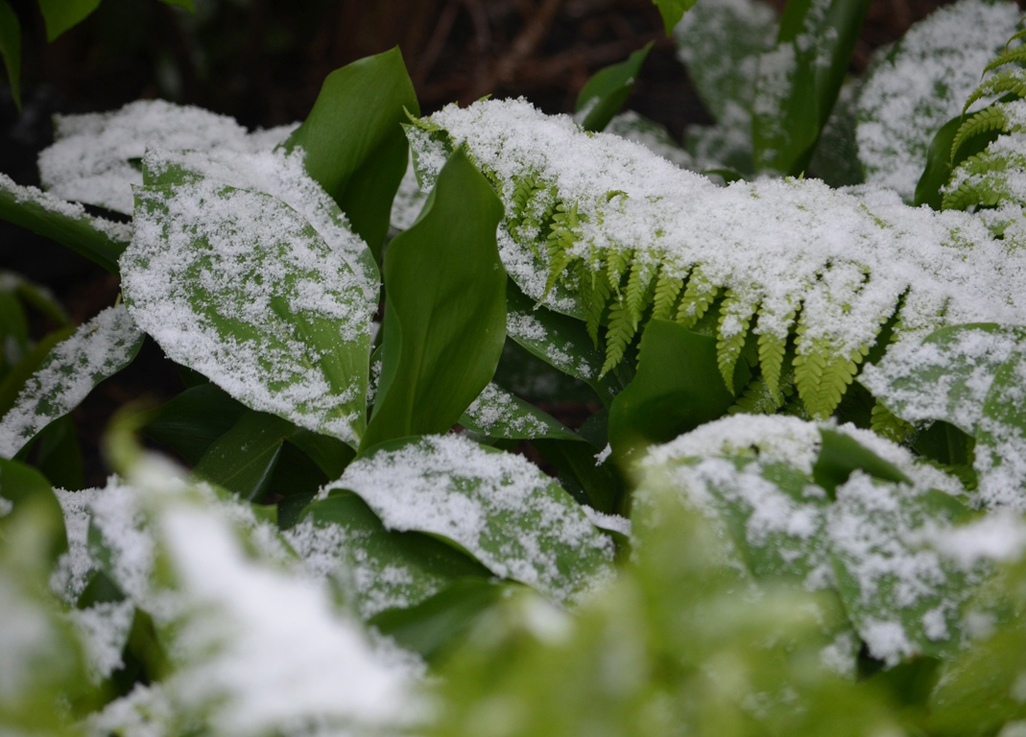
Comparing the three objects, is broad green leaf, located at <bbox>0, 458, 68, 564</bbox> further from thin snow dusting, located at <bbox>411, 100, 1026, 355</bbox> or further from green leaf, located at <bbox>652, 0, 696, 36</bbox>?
green leaf, located at <bbox>652, 0, 696, 36</bbox>

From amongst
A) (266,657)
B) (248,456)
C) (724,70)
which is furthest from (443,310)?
(724,70)

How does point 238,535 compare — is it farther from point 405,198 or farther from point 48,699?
point 405,198

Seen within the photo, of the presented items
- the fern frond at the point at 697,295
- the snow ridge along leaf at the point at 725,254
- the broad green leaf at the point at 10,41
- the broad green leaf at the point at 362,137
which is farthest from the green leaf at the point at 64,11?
the fern frond at the point at 697,295

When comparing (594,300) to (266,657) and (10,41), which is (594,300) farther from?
(10,41)

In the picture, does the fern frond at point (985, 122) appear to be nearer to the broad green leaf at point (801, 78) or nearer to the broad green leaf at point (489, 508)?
the broad green leaf at point (801, 78)

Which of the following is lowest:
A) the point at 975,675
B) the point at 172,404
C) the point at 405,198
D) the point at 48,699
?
the point at 48,699

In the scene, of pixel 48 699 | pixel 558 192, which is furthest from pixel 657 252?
pixel 48 699
